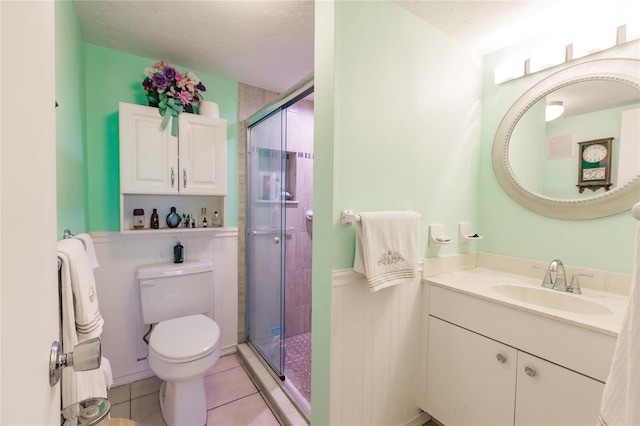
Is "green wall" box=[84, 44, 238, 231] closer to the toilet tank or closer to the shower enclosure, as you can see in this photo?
the toilet tank

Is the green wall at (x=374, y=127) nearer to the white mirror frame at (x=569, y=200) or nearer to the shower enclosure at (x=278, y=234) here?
the white mirror frame at (x=569, y=200)

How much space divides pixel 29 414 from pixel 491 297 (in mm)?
1416

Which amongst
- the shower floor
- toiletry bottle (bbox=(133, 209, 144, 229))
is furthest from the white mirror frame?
toiletry bottle (bbox=(133, 209, 144, 229))

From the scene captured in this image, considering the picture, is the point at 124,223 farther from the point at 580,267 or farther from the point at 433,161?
the point at 580,267

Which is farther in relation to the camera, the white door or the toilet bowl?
the toilet bowl

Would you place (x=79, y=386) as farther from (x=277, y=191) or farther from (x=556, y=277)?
(x=556, y=277)

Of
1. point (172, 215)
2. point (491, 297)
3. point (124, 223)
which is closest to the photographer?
point (491, 297)

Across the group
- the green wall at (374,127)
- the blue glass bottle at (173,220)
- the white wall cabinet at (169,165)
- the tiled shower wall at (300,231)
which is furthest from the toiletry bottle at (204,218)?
the green wall at (374,127)

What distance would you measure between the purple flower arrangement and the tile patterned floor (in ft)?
6.10

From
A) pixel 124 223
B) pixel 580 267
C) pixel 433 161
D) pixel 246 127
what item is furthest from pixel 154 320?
pixel 580 267

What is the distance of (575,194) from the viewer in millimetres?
1394

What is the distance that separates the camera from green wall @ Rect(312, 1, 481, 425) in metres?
1.17

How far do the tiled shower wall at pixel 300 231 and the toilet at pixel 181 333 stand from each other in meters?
0.67

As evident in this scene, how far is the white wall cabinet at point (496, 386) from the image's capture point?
3.20ft
